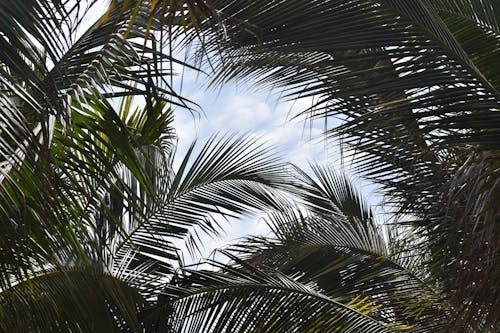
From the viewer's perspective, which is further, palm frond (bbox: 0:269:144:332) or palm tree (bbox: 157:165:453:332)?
palm tree (bbox: 157:165:453:332)

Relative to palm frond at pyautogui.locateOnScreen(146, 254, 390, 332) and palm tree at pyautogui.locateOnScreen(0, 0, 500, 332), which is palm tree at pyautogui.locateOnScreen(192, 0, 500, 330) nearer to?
palm tree at pyautogui.locateOnScreen(0, 0, 500, 332)

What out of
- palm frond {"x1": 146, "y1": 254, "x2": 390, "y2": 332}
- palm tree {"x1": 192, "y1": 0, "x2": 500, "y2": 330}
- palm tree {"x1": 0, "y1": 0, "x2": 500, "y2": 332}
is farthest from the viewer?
palm frond {"x1": 146, "y1": 254, "x2": 390, "y2": 332}

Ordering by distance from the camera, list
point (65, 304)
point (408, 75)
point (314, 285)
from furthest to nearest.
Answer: point (314, 285) < point (65, 304) < point (408, 75)

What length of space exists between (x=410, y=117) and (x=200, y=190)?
3883mm

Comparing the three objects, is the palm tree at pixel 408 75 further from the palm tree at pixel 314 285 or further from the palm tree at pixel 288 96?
the palm tree at pixel 314 285

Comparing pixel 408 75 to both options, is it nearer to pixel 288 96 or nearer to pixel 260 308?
pixel 288 96

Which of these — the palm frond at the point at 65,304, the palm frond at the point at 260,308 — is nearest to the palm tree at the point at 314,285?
the palm frond at the point at 260,308

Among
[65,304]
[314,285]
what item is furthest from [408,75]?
[314,285]

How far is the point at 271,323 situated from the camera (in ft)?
17.6

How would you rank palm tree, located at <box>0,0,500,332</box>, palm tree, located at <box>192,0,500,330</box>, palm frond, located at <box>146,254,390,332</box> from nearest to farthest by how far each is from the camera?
palm tree, located at <box>0,0,500,332</box> → palm tree, located at <box>192,0,500,330</box> → palm frond, located at <box>146,254,390,332</box>

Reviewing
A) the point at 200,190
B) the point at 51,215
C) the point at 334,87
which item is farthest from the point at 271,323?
the point at 51,215

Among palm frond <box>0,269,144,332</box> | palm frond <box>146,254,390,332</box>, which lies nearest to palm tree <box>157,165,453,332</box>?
palm frond <box>146,254,390,332</box>

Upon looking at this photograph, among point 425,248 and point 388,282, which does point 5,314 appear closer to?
point 425,248

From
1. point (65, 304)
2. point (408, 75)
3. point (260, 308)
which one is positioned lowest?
point (260, 308)
